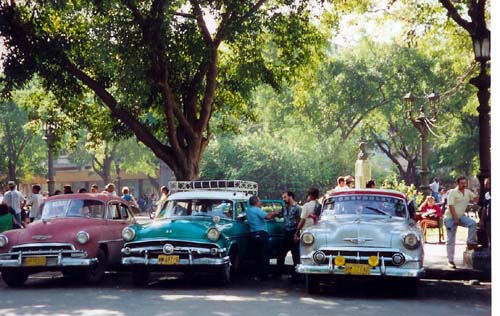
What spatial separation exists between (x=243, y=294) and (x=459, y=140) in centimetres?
4319

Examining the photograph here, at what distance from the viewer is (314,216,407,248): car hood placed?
1156cm

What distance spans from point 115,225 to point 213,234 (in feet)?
9.28

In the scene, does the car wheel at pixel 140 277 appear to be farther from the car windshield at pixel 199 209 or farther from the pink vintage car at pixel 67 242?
the car windshield at pixel 199 209

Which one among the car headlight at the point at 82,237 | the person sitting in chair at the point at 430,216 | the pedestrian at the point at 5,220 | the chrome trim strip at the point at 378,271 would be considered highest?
the person sitting in chair at the point at 430,216

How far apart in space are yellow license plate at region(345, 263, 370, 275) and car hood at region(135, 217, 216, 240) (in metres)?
2.62

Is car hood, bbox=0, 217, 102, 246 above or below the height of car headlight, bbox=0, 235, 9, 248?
above

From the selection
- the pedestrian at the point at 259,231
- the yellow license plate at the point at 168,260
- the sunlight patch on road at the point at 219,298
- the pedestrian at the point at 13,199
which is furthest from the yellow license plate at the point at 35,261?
the pedestrian at the point at 13,199

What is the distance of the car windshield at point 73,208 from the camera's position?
14523mm

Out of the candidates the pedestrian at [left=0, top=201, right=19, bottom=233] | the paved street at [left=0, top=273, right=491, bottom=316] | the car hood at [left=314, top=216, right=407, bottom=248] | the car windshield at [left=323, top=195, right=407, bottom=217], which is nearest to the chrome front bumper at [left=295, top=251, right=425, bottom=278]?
the car hood at [left=314, top=216, right=407, bottom=248]

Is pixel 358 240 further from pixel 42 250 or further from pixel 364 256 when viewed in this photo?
pixel 42 250

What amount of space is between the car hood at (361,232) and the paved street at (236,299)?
2.67 ft

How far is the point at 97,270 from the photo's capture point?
14055 millimetres

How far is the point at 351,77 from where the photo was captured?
5112cm

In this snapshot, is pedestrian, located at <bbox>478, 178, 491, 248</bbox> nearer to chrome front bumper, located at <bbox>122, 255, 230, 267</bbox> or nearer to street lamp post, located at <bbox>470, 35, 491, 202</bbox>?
street lamp post, located at <bbox>470, 35, 491, 202</bbox>
